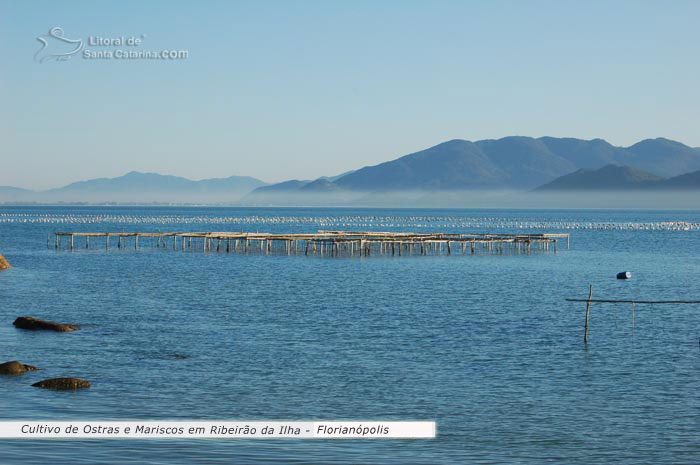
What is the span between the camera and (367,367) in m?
29.5

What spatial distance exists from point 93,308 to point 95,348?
1361 centimetres

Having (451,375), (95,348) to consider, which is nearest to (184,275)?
(95,348)

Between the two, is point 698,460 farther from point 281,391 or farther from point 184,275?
point 184,275

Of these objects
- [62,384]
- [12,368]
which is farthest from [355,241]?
[62,384]

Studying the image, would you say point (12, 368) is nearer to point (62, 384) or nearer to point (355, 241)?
point (62, 384)

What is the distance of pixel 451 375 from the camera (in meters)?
28.3

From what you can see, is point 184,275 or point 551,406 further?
point 184,275

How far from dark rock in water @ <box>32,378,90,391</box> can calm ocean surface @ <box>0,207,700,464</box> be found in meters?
0.57
